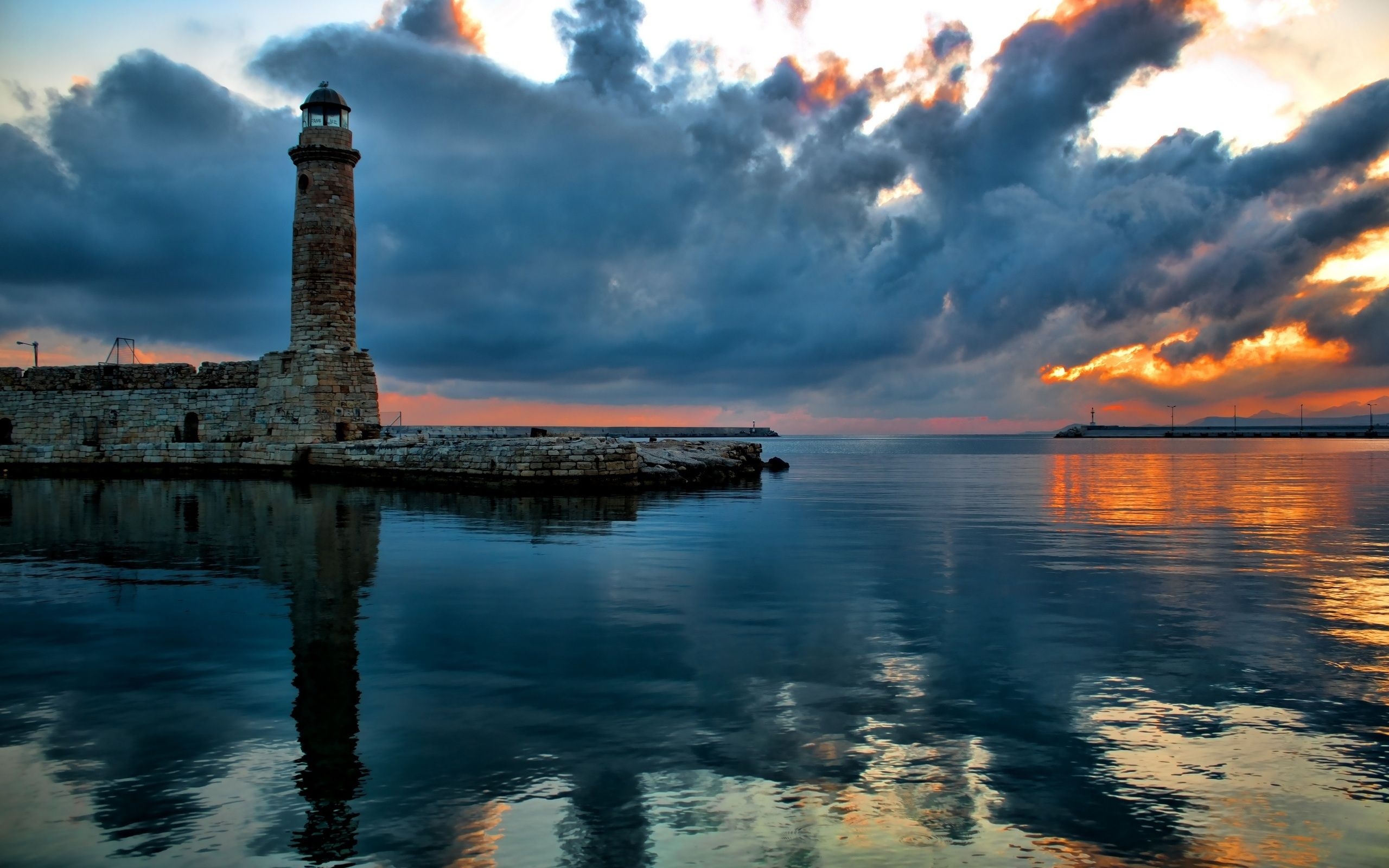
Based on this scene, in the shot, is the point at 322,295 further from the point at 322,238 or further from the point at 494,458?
the point at 494,458

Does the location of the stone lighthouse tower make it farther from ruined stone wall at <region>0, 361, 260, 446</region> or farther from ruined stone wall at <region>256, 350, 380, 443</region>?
ruined stone wall at <region>0, 361, 260, 446</region>

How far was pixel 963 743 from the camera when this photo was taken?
4.77 m

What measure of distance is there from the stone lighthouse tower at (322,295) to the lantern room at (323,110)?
19mm

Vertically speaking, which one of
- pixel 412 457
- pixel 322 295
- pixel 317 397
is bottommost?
pixel 412 457

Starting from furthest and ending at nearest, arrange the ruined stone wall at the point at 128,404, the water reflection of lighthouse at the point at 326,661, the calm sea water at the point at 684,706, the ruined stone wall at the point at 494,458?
the ruined stone wall at the point at 128,404, the ruined stone wall at the point at 494,458, the water reflection of lighthouse at the point at 326,661, the calm sea water at the point at 684,706

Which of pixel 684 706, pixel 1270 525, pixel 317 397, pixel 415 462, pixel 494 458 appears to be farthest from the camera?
pixel 317 397

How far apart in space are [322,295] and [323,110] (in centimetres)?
518

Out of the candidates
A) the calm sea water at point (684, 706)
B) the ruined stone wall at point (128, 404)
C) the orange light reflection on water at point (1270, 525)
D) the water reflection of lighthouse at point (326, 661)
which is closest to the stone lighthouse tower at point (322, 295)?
the ruined stone wall at point (128, 404)

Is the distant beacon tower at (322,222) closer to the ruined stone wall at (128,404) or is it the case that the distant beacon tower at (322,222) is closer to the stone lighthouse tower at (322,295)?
the stone lighthouse tower at (322,295)

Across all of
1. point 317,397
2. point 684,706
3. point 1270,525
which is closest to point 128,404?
point 317,397

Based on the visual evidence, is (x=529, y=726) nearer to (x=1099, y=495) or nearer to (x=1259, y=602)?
(x=1259, y=602)

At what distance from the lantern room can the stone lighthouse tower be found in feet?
0.06

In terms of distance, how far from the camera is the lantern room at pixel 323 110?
24.4 m

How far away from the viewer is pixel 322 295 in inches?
960
